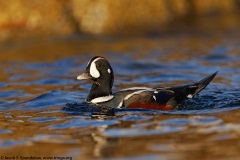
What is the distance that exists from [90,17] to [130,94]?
8742mm

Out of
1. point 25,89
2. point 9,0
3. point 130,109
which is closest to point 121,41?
point 9,0

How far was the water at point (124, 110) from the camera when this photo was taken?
7.77 meters

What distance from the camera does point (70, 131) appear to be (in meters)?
8.93

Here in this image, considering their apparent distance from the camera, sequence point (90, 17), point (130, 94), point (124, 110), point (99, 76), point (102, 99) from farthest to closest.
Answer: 1. point (90, 17)
2. point (99, 76)
3. point (102, 99)
4. point (130, 94)
5. point (124, 110)

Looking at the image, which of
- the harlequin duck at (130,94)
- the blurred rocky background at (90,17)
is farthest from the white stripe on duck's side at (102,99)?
the blurred rocky background at (90,17)

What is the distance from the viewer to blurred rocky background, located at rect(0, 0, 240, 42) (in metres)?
18.3

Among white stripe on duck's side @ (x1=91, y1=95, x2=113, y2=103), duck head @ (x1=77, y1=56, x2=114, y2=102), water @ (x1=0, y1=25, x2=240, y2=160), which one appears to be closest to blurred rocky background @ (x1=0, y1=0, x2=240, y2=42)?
water @ (x1=0, y1=25, x2=240, y2=160)

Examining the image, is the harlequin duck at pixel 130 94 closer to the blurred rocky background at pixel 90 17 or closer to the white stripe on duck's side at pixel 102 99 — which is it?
the white stripe on duck's side at pixel 102 99

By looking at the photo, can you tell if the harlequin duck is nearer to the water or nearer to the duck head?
the duck head

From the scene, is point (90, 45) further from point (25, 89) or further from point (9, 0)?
point (25, 89)

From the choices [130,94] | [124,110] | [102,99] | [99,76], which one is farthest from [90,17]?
[124,110]

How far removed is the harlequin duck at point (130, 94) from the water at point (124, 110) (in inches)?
6.0

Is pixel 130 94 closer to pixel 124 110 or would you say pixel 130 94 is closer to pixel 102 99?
pixel 124 110

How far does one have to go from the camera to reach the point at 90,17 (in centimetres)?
1877
